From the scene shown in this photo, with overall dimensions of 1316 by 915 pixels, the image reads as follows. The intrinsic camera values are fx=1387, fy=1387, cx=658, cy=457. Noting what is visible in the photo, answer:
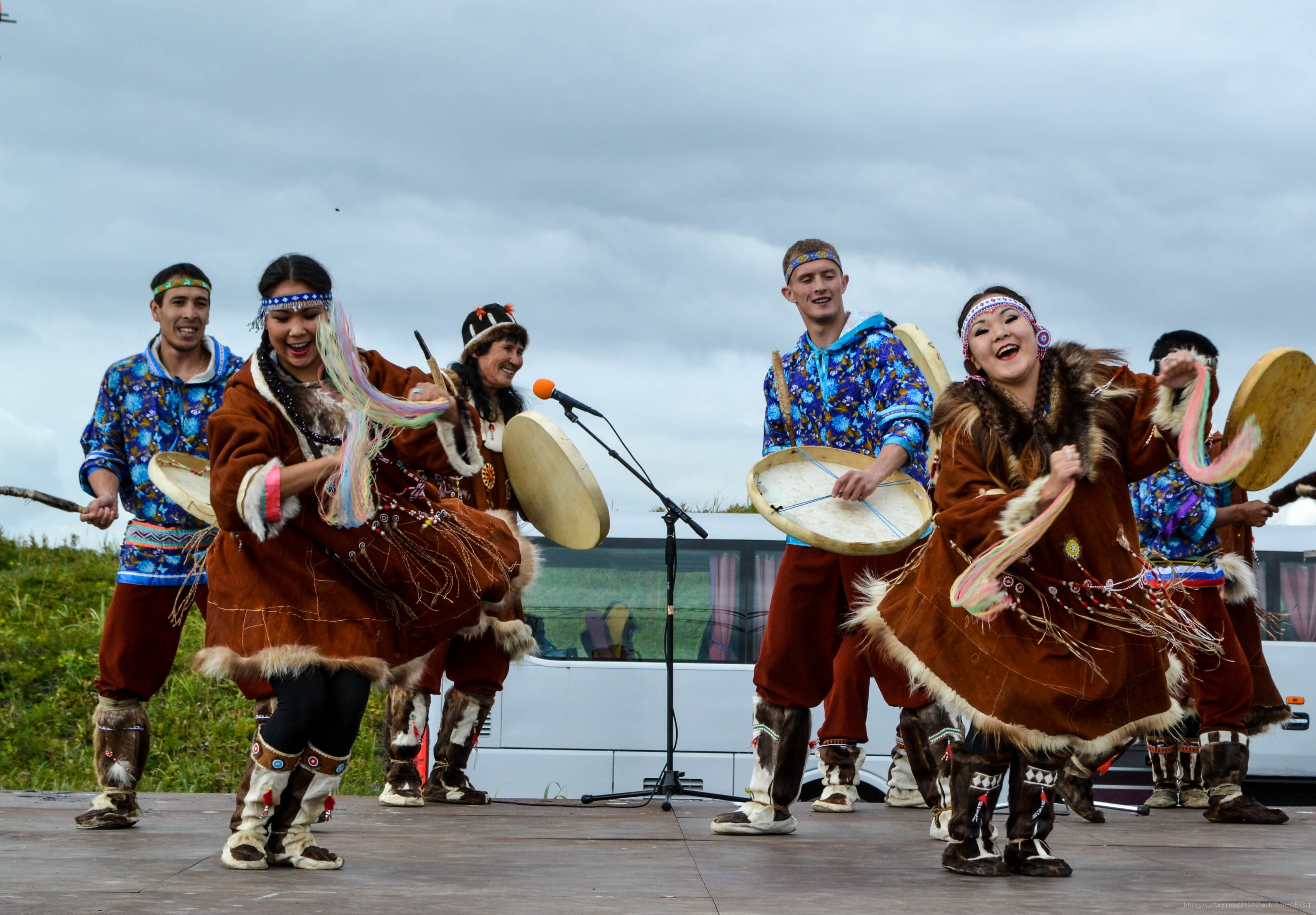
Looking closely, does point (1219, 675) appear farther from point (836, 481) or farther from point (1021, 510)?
point (1021, 510)

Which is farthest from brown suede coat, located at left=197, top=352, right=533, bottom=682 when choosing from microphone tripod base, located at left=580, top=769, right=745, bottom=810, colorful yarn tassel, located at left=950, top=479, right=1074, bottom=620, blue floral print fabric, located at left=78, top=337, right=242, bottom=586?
microphone tripod base, located at left=580, top=769, right=745, bottom=810

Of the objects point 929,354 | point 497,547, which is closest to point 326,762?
point 497,547

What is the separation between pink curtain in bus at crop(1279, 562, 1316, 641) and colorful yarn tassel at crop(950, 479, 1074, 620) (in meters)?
8.73

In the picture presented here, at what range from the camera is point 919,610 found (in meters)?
4.00

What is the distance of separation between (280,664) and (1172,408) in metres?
2.56

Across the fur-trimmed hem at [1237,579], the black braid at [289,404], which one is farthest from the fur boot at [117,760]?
Answer: the fur-trimmed hem at [1237,579]

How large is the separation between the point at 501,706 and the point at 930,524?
18.6ft

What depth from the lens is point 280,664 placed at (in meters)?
3.85

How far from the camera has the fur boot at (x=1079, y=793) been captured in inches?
223

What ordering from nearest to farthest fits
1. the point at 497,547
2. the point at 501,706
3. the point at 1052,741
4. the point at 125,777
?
the point at 1052,741, the point at 497,547, the point at 125,777, the point at 501,706

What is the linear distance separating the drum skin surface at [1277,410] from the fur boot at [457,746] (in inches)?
138

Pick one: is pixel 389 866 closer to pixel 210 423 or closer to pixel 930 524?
pixel 210 423

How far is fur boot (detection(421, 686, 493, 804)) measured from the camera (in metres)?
6.20

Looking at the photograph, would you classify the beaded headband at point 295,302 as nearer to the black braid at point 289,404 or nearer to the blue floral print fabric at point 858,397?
the black braid at point 289,404
